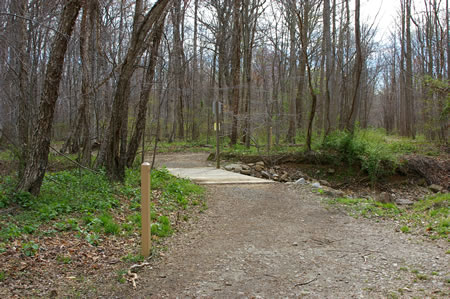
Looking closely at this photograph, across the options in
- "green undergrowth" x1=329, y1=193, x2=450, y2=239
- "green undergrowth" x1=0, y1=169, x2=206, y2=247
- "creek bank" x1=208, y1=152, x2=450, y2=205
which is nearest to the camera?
"green undergrowth" x1=0, y1=169, x2=206, y2=247

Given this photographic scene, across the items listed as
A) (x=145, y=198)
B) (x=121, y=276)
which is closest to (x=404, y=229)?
(x=145, y=198)

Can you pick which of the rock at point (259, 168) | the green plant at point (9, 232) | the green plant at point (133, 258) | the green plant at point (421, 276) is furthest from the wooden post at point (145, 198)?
the rock at point (259, 168)

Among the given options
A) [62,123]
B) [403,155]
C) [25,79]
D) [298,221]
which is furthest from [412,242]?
[62,123]

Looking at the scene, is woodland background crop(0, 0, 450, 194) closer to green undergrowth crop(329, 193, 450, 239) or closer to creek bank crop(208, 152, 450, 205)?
creek bank crop(208, 152, 450, 205)

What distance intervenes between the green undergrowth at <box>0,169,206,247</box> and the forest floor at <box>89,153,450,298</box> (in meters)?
0.76

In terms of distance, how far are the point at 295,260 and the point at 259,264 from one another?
495 millimetres

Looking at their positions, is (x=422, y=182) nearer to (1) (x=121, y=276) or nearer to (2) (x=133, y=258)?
(2) (x=133, y=258)

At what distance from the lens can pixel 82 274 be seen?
3861mm

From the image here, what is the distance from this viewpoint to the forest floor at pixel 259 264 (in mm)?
3510

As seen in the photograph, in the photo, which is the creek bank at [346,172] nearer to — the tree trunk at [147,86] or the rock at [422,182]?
the rock at [422,182]

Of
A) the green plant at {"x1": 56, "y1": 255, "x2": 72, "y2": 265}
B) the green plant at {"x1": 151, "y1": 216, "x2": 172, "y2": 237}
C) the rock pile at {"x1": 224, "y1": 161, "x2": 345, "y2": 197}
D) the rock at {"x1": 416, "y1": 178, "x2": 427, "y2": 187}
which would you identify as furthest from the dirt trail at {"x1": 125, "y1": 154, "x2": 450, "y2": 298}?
the rock at {"x1": 416, "y1": 178, "x2": 427, "y2": 187}

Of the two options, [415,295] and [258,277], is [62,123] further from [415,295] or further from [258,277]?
[415,295]

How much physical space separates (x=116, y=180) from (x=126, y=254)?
3742mm

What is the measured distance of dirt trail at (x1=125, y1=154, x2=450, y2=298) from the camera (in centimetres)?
355
